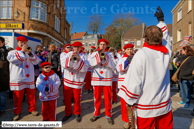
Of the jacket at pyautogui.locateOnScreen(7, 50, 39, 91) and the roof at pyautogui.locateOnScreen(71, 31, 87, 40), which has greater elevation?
the roof at pyautogui.locateOnScreen(71, 31, 87, 40)

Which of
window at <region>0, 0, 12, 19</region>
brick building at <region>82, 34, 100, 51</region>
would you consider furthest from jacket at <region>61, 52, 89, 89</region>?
brick building at <region>82, 34, 100, 51</region>

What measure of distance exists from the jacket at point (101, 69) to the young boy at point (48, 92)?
3.34 feet

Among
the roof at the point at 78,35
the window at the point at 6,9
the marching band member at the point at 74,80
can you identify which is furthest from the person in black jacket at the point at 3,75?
the roof at the point at 78,35

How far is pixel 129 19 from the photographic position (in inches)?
1428

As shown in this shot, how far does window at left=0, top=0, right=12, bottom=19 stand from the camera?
14.7 m

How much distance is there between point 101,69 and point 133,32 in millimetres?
34162

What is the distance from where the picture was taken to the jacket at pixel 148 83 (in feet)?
5.64

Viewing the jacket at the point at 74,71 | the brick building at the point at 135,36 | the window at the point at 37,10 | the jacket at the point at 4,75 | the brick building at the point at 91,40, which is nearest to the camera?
the jacket at the point at 74,71

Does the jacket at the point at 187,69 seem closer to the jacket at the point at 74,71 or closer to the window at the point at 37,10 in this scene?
the jacket at the point at 74,71

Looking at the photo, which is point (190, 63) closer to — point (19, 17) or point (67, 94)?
point (67, 94)

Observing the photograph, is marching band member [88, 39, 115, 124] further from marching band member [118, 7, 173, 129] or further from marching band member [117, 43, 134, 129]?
marching band member [118, 7, 173, 129]

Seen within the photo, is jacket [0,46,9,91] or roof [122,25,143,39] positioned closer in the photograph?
jacket [0,46,9,91]

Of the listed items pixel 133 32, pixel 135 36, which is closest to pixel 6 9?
pixel 135 36

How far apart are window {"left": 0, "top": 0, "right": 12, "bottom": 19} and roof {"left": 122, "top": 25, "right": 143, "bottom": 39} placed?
26.8 m
